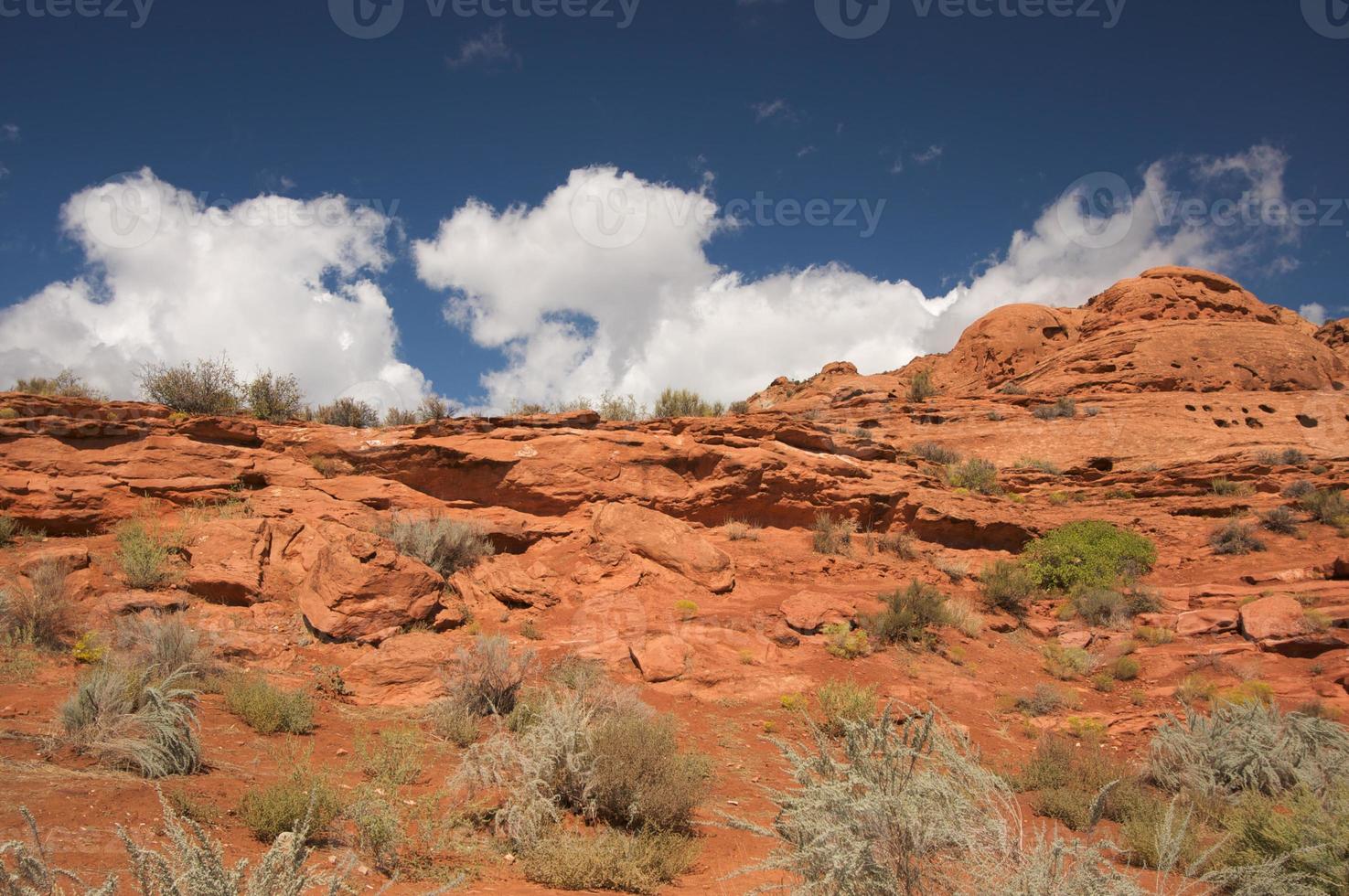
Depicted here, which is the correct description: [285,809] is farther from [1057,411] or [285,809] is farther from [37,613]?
[1057,411]

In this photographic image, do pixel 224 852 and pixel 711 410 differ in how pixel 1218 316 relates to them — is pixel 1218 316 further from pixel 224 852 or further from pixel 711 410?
pixel 224 852

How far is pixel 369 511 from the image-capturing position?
36.1ft

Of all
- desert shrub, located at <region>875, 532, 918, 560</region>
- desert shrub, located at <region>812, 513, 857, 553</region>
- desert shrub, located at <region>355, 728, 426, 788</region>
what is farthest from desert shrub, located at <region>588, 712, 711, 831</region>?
desert shrub, located at <region>875, 532, 918, 560</region>

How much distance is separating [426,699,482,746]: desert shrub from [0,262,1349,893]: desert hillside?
28 mm

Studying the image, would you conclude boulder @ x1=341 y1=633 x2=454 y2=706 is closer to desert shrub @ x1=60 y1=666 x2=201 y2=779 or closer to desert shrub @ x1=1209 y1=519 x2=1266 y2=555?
desert shrub @ x1=60 y1=666 x2=201 y2=779

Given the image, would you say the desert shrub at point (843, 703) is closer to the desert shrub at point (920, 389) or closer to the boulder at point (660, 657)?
the boulder at point (660, 657)

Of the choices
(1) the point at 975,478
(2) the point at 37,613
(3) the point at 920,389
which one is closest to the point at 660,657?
(2) the point at 37,613

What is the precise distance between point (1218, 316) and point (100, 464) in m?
34.6

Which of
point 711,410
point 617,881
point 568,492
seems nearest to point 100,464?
point 568,492

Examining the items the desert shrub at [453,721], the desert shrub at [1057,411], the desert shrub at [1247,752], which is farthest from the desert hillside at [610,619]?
the desert shrub at [1057,411]

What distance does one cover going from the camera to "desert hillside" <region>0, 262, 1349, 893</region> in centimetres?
488

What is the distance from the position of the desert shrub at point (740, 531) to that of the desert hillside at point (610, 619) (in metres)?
0.18

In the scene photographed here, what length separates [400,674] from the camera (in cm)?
757

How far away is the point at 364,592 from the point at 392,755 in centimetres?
325
